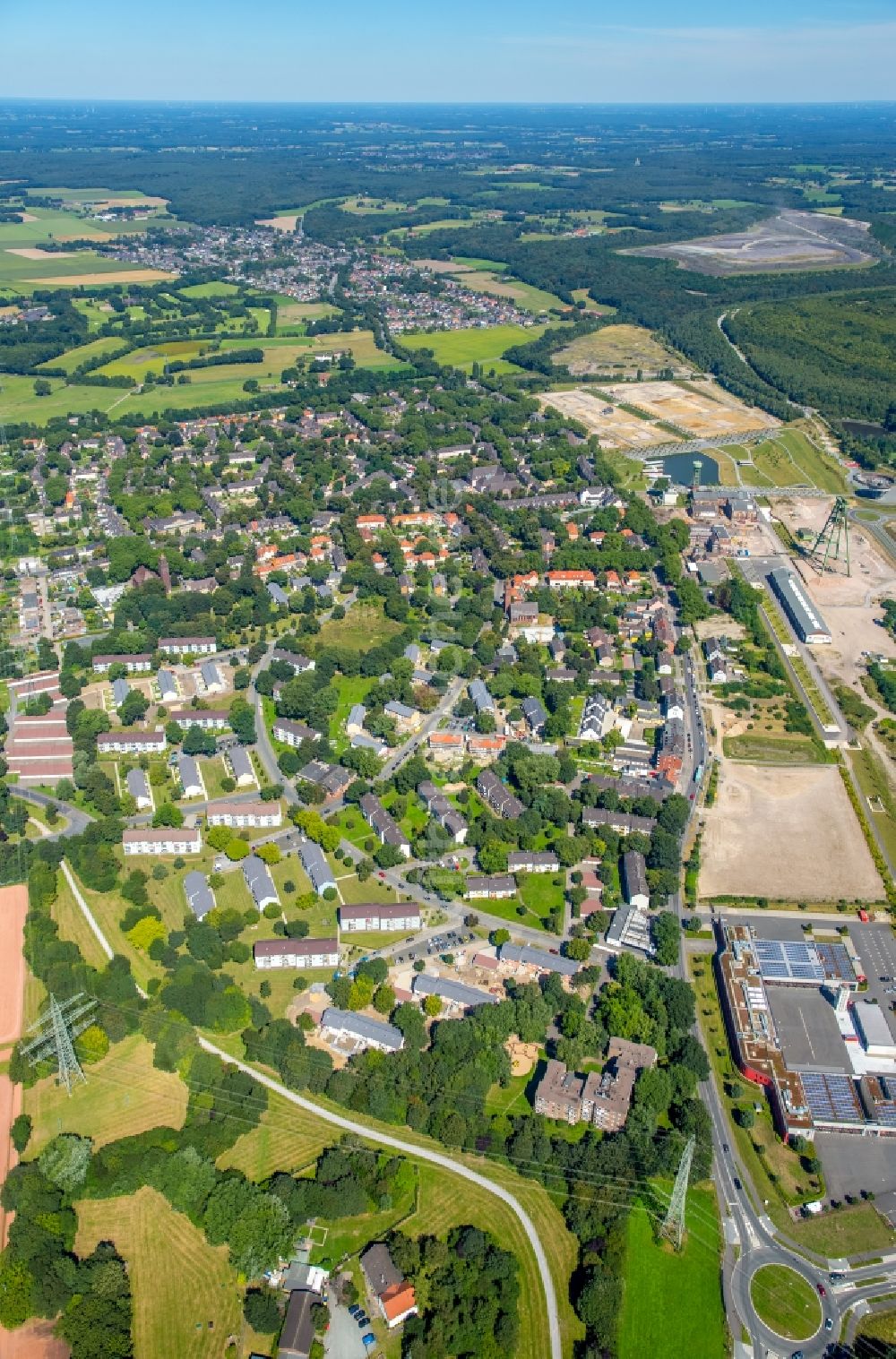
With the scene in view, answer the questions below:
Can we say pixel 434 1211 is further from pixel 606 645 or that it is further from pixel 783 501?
pixel 783 501

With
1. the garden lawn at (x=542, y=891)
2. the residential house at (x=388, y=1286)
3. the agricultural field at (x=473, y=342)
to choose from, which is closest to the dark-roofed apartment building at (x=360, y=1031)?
the residential house at (x=388, y=1286)

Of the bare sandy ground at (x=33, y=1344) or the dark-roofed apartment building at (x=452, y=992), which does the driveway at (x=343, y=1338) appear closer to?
the bare sandy ground at (x=33, y=1344)

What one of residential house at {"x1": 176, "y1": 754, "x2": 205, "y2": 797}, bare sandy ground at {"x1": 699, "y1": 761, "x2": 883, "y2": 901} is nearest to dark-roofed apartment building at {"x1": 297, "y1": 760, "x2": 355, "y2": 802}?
residential house at {"x1": 176, "y1": 754, "x2": 205, "y2": 797}

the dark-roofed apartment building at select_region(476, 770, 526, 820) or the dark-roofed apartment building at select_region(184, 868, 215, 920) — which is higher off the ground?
the dark-roofed apartment building at select_region(476, 770, 526, 820)

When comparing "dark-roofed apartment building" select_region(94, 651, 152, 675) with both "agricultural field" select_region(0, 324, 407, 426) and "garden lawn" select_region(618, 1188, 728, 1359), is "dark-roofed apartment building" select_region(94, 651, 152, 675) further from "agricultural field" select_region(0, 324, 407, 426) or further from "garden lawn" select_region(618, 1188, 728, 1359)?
"agricultural field" select_region(0, 324, 407, 426)

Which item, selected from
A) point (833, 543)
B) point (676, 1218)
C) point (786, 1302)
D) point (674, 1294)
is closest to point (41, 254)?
point (833, 543)

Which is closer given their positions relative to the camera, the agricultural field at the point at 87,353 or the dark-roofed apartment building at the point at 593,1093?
the dark-roofed apartment building at the point at 593,1093
